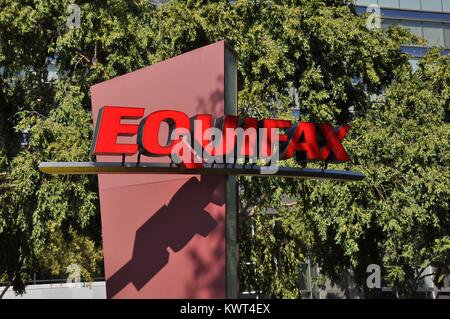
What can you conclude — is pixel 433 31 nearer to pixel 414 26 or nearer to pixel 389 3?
pixel 414 26

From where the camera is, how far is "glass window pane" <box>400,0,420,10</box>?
41.9 m

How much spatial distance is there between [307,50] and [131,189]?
895 cm

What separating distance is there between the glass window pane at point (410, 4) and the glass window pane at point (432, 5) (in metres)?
0.51

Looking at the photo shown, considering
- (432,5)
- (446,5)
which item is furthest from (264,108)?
(446,5)

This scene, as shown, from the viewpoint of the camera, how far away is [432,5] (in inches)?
1686

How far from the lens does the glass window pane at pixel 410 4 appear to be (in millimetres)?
41875

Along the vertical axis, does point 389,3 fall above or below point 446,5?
below

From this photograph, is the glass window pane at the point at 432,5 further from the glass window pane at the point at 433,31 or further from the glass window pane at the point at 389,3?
the glass window pane at the point at 389,3

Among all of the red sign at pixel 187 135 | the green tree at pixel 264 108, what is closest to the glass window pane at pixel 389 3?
the green tree at pixel 264 108

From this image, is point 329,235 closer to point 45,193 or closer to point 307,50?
point 307,50

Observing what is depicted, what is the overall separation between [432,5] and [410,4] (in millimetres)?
1852

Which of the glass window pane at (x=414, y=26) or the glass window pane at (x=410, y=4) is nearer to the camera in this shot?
the glass window pane at (x=414, y=26)

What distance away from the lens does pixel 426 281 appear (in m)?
37.7
